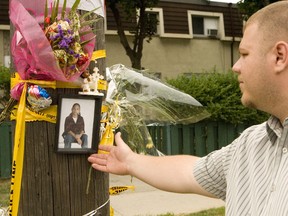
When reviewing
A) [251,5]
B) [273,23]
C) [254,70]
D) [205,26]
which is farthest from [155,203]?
[205,26]

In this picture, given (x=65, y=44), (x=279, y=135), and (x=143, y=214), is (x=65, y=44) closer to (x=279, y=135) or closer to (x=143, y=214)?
(x=279, y=135)

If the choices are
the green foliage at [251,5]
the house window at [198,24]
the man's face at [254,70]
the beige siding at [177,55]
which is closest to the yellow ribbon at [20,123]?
the man's face at [254,70]

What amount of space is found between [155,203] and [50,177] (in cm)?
514

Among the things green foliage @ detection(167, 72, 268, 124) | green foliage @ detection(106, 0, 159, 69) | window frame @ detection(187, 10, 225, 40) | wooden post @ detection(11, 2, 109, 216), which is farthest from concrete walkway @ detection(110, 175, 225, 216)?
window frame @ detection(187, 10, 225, 40)

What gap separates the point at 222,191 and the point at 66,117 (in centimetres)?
86

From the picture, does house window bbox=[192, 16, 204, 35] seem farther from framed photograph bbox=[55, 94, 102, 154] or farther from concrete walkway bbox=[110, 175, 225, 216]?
framed photograph bbox=[55, 94, 102, 154]

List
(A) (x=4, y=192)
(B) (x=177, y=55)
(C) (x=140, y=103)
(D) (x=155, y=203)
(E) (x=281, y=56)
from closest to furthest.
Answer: (E) (x=281, y=56) → (C) (x=140, y=103) → (D) (x=155, y=203) → (A) (x=4, y=192) → (B) (x=177, y=55)

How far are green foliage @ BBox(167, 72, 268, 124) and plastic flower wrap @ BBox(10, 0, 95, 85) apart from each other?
8204 mm

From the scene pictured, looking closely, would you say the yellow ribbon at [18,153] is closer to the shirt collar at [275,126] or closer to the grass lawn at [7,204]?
the shirt collar at [275,126]

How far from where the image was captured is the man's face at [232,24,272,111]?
190 cm

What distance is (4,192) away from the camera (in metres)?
8.32

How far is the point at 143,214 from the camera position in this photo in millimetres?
6805

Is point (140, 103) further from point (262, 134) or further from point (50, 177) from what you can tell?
point (262, 134)

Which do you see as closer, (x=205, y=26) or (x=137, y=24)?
(x=137, y=24)
